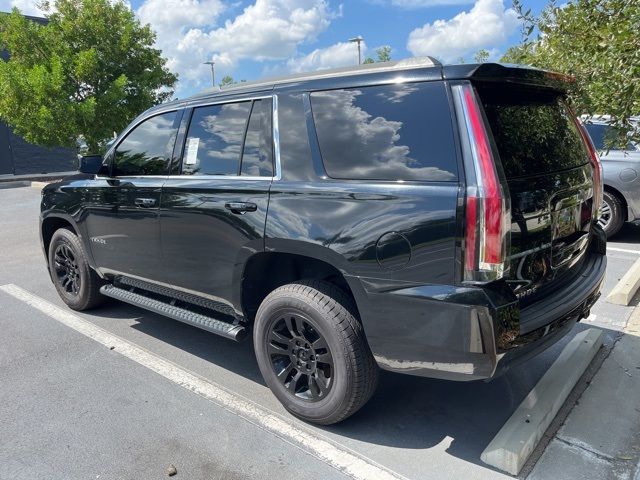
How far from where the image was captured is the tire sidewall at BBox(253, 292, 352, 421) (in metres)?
2.78

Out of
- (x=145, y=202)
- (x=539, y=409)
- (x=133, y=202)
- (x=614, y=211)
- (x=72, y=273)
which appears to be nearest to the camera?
(x=539, y=409)

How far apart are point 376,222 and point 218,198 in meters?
1.21

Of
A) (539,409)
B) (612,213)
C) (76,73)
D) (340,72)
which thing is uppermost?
(76,73)

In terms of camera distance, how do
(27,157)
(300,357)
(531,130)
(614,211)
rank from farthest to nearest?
(27,157) → (614,211) → (300,357) → (531,130)

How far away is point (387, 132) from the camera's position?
104 inches

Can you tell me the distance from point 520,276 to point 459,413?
3.71ft

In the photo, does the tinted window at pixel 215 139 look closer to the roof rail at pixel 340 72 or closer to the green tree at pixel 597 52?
the roof rail at pixel 340 72

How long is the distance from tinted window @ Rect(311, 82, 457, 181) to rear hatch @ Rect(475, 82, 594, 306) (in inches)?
9.2

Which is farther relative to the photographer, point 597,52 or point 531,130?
point 597,52

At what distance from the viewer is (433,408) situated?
3.25 meters

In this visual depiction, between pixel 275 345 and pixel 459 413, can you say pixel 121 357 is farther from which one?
pixel 459 413

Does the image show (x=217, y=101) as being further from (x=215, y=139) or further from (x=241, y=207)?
(x=241, y=207)

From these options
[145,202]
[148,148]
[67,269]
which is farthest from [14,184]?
[145,202]

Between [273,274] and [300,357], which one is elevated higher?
[273,274]
